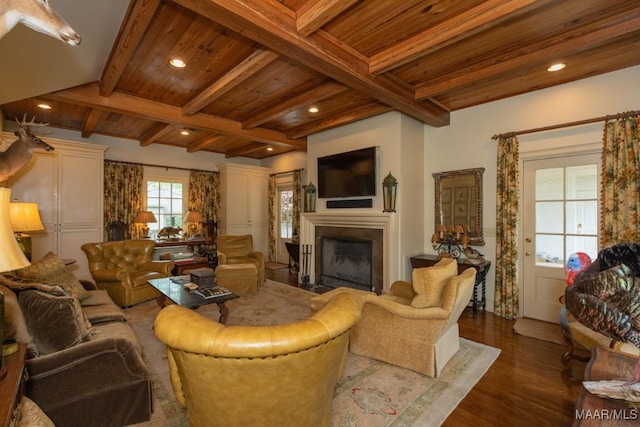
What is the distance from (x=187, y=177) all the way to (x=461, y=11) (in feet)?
20.3

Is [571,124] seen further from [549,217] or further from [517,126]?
[549,217]

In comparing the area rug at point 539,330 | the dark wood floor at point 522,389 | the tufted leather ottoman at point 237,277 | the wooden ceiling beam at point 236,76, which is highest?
the wooden ceiling beam at point 236,76

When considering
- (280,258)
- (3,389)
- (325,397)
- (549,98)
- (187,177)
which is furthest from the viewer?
(280,258)

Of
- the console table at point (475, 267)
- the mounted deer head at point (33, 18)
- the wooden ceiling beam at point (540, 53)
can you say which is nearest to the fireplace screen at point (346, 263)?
the console table at point (475, 267)

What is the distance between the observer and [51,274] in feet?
8.20

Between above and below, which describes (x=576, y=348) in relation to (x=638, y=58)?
below

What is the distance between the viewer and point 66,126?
514 centimetres

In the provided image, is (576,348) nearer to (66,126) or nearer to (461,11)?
(461,11)

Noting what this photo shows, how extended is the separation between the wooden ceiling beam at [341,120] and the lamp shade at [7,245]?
378 cm

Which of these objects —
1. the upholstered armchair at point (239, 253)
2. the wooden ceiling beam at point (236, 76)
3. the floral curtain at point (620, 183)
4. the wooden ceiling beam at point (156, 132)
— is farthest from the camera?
the upholstered armchair at point (239, 253)

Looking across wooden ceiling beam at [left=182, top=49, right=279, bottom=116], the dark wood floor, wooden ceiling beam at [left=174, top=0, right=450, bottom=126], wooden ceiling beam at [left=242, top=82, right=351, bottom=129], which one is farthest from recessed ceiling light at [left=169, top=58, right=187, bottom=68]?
the dark wood floor

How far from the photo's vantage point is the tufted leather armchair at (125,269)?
12.5 ft

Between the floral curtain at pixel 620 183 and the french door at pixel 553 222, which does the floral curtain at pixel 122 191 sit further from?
the floral curtain at pixel 620 183

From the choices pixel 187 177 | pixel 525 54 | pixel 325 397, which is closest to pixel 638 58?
pixel 525 54
